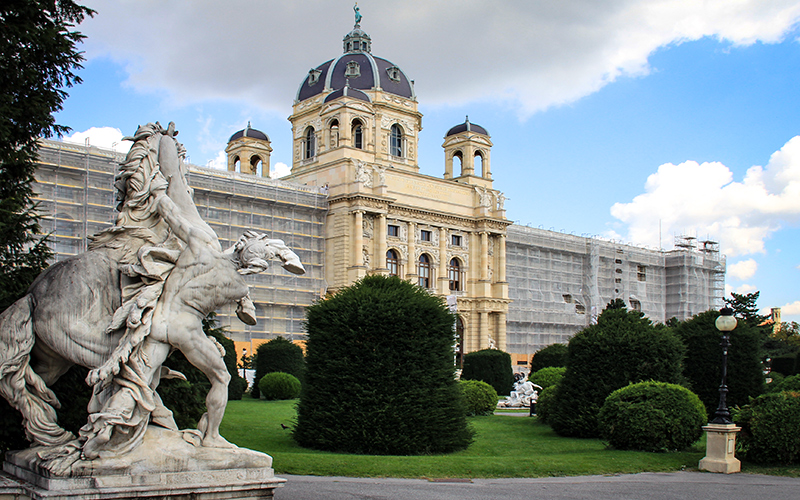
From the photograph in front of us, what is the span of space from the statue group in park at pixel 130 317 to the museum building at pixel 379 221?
32.7 meters

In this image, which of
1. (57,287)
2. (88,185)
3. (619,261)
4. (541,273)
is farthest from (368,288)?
(619,261)

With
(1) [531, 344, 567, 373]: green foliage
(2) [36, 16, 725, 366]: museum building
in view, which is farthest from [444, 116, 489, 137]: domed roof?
(1) [531, 344, 567, 373]: green foliage

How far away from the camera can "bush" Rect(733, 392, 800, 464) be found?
496 inches

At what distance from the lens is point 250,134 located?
5759cm

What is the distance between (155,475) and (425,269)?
154ft

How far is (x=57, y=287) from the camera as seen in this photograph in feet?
18.7

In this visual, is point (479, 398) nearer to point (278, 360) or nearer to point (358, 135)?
point (278, 360)

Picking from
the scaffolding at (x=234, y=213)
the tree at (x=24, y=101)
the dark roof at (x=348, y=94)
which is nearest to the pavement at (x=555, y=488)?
the tree at (x=24, y=101)

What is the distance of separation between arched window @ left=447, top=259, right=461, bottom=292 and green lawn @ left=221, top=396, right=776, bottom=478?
117 ft

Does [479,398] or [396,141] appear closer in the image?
[479,398]

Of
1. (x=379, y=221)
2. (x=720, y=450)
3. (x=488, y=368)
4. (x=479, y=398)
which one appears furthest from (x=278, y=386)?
(x=379, y=221)

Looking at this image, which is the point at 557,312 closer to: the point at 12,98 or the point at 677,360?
the point at 677,360

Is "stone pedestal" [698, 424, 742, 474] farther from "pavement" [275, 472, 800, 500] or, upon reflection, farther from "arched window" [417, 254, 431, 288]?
"arched window" [417, 254, 431, 288]

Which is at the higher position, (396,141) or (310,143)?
(396,141)
